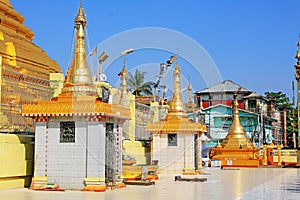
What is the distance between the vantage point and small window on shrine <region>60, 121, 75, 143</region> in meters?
15.3

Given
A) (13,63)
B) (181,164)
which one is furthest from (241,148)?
(13,63)

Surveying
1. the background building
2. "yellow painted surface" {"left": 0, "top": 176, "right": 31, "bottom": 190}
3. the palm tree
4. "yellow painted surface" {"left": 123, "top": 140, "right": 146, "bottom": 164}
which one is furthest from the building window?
"yellow painted surface" {"left": 0, "top": 176, "right": 31, "bottom": 190}

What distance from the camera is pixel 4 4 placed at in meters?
27.3

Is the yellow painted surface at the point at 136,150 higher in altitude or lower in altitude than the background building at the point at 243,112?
lower

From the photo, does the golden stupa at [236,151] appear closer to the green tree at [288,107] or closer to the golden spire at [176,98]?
the golden spire at [176,98]

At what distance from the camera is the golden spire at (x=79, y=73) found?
1548 cm

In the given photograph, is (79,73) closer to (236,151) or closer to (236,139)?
(236,151)

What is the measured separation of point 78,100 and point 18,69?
958cm

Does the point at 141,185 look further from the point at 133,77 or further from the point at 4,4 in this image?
the point at 133,77

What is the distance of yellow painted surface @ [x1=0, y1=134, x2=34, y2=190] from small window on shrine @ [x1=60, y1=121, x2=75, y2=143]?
56.1 inches

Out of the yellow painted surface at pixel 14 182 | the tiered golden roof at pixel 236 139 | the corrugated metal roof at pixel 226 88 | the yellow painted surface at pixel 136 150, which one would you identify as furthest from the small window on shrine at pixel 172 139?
the corrugated metal roof at pixel 226 88

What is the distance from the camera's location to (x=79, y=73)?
51.7 ft

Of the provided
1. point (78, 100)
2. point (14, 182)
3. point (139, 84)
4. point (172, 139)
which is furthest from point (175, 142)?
point (139, 84)

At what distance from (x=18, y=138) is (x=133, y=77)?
3430 centimetres
